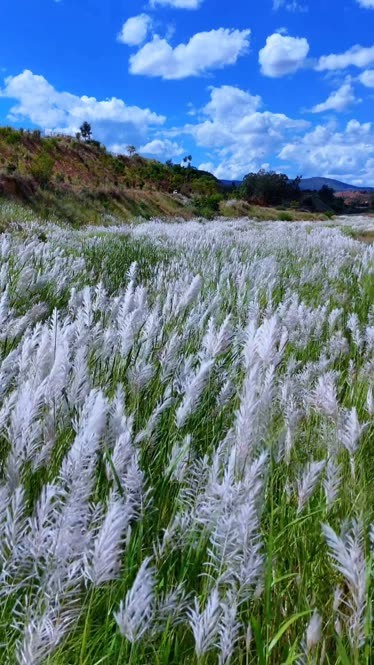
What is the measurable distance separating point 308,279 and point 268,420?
4.25 m

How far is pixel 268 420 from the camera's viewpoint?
4.52 ft

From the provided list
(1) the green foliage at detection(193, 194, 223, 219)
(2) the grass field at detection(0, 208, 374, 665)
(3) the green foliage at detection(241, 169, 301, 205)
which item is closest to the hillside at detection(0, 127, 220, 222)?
(1) the green foliage at detection(193, 194, 223, 219)

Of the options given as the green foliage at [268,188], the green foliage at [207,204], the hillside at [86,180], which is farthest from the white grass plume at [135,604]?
the green foliage at [268,188]

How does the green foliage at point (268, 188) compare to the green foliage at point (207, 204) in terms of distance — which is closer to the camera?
the green foliage at point (207, 204)

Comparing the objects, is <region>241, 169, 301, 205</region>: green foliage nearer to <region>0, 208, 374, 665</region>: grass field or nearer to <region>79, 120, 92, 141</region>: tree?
<region>79, 120, 92, 141</region>: tree

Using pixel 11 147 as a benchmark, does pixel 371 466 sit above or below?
→ below

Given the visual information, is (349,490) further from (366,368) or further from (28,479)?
(366,368)

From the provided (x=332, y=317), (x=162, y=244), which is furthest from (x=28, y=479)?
(x=162, y=244)

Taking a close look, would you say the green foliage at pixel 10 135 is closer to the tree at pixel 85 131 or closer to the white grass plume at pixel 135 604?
the tree at pixel 85 131

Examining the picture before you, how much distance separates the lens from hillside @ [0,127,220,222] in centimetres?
3195

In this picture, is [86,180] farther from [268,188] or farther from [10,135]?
[268,188]

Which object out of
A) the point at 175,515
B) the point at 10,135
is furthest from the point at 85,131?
the point at 175,515

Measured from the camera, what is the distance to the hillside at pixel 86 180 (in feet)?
105

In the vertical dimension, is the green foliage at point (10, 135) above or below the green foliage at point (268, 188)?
above
